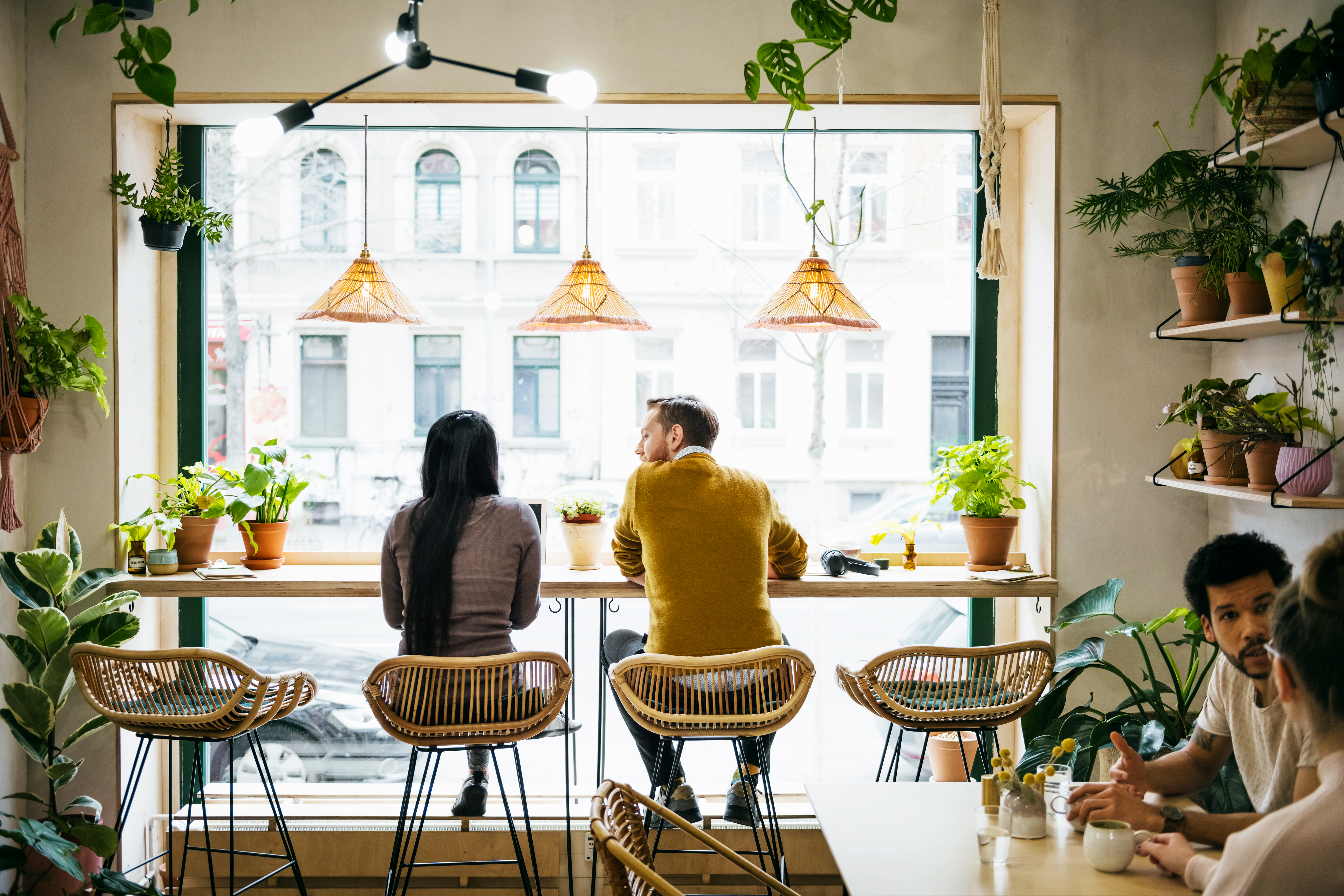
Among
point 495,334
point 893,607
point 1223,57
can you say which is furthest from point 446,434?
point 1223,57

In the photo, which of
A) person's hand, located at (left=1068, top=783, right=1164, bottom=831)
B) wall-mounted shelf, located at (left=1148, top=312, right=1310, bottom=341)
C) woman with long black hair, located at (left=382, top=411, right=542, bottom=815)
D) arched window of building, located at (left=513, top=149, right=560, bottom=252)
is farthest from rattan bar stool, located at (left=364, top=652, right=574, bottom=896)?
wall-mounted shelf, located at (left=1148, top=312, right=1310, bottom=341)

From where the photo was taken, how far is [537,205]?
349cm

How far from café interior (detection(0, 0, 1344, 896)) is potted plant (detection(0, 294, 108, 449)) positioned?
0.01 m

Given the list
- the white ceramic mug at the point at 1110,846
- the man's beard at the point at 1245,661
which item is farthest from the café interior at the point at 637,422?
the white ceramic mug at the point at 1110,846

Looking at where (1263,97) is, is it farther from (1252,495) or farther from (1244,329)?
(1252,495)

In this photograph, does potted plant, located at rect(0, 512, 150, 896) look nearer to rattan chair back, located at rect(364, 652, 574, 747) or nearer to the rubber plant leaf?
rattan chair back, located at rect(364, 652, 574, 747)

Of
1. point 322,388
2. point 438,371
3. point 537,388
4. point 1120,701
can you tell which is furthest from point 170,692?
point 1120,701

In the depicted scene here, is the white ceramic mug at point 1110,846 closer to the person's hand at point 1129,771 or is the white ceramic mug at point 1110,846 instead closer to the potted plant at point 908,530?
the person's hand at point 1129,771

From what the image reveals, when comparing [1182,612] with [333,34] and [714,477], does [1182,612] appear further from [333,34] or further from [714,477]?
[333,34]

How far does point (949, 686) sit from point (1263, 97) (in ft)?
5.83

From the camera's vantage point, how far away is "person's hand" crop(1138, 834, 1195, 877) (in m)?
1.43

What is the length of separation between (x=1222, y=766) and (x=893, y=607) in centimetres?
168

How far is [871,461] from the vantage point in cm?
352

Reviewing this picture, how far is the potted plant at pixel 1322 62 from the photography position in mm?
2209
